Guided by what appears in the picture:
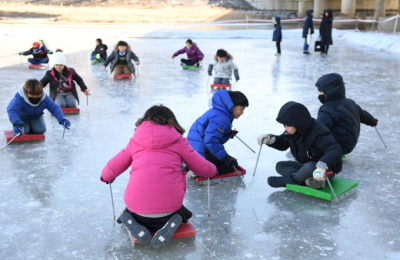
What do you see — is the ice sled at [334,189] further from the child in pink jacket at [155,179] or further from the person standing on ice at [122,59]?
the person standing on ice at [122,59]

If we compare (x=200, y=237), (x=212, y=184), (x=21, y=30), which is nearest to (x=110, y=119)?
(x=212, y=184)

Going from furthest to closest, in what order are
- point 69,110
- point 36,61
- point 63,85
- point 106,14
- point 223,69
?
point 106,14 < point 36,61 < point 223,69 < point 63,85 < point 69,110

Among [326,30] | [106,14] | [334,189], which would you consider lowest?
[106,14]

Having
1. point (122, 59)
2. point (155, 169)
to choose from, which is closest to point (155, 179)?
point (155, 169)

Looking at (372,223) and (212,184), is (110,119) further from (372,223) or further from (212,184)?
(372,223)

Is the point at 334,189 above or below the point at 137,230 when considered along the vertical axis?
below

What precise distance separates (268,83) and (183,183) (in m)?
7.05

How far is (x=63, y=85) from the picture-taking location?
7.39m

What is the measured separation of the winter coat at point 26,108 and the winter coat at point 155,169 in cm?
281

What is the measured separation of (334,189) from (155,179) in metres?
1.71

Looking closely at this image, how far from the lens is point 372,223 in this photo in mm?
3553

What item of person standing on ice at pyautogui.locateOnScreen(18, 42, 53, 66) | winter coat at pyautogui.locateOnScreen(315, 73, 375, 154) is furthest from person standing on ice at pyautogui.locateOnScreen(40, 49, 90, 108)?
person standing on ice at pyautogui.locateOnScreen(18, 42, 53, 66)

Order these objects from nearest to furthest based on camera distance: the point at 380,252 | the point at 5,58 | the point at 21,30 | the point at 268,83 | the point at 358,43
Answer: the point at 380,252, the point at 268,83, the point at 5,58, the point at 358,43, the point at 21,30

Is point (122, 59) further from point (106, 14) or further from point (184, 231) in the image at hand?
point (106, 14)
